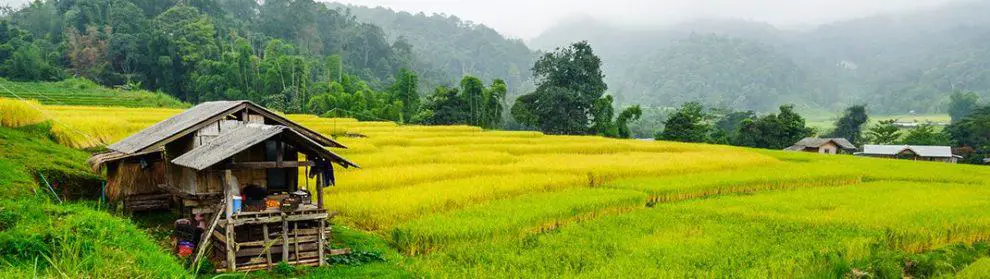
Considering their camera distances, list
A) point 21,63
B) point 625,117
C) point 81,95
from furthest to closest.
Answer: point 625,117
point 21,63
point 81,95

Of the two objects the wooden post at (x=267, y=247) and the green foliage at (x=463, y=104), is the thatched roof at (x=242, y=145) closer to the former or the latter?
the wooden post at (x=267, y=247)

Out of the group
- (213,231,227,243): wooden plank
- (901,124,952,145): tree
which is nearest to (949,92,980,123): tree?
(901,124,952,145): tree

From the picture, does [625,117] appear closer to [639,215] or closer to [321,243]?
[639,215]

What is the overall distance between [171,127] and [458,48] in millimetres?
133859

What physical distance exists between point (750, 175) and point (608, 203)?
27.0ft

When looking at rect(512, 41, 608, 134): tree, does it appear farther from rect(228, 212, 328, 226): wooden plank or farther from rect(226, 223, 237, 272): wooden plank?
rect(226, 223, 237, 272): wooden plank

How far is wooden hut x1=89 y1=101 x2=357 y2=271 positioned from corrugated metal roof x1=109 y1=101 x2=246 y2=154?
0.13 ft

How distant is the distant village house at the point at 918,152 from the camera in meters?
42.4

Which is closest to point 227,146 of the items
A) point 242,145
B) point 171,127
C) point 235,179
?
Result: point 242,145

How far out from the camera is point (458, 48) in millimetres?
144125

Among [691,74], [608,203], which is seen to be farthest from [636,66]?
[608,203]

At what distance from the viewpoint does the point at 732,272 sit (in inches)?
327

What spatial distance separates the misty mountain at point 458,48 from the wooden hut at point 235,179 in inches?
3562

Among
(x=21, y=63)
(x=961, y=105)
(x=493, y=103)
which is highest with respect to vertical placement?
(x=21, y=63)
